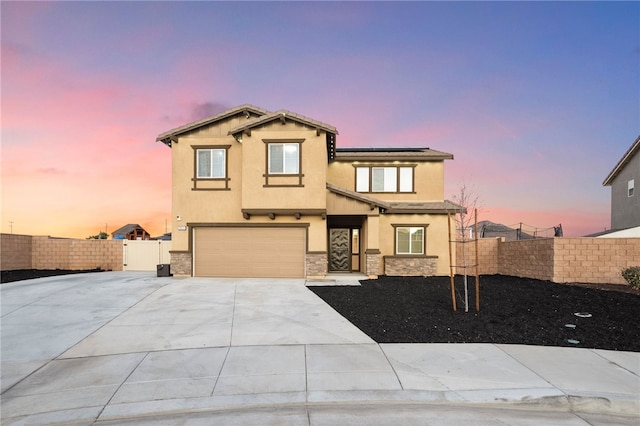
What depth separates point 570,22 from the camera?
13.5 meters

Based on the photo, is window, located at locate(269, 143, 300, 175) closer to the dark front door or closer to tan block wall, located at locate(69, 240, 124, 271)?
the dark front door

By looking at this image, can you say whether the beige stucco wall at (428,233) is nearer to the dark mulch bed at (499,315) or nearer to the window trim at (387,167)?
the window trim at (387,167)

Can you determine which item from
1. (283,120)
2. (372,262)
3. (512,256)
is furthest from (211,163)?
(512,256)

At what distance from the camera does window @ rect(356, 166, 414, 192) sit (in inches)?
736

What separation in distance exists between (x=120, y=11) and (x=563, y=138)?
20.7 meters

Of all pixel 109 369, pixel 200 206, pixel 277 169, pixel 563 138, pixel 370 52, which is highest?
pixel 370 52

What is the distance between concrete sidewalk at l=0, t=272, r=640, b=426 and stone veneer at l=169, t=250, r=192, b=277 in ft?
21.5

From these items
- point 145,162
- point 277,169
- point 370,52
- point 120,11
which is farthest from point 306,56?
point 145,162

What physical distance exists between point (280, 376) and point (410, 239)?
44.4 feet

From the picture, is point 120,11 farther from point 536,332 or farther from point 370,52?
point 536,332

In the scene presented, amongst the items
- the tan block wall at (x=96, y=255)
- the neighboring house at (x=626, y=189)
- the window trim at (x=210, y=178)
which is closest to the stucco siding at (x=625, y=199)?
the neighboring house at (x=626, y=189)

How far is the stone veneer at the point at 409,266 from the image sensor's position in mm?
17250

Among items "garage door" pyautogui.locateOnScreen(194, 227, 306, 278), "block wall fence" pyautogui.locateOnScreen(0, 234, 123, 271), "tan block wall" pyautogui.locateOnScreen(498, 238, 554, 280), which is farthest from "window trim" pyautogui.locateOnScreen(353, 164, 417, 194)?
"block wall fence" pyautogui.locateOnScreen(0, 234, 123, 271)

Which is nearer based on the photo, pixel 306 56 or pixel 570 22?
pixel 570 22
